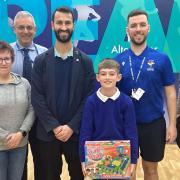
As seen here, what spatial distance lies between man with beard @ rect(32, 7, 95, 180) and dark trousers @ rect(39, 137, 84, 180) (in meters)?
0.02

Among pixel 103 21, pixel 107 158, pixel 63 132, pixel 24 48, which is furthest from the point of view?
pixel 103 21

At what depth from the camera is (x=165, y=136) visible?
267 cm

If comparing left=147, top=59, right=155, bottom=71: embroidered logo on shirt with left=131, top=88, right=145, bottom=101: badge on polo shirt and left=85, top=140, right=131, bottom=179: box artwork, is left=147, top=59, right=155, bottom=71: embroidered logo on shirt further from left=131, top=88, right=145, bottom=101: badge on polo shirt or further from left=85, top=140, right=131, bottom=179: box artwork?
left=85, top=140, right=131, bottom=179: box artwork

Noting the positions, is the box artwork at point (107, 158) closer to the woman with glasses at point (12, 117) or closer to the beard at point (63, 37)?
the woman with glasses at point (12, 117)

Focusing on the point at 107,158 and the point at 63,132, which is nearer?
the point at 107,158

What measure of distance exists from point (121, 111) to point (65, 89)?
477 mm

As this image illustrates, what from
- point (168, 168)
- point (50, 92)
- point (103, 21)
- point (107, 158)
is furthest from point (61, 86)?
point (103, 21)

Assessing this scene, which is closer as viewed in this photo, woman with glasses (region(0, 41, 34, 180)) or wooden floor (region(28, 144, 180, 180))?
woman with glasses (region(0, 41, 34, 180))

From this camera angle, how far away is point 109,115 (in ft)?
7.70

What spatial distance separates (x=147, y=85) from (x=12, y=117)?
1.10 m

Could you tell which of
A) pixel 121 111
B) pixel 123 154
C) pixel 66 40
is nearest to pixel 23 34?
pixel 66 40

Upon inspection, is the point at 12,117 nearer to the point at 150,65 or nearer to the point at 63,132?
the point at 63,132

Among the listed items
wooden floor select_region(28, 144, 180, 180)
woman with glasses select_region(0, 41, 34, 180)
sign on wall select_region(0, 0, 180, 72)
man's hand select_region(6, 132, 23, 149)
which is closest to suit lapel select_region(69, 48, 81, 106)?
woman with glasses select_region(0, 41, 34, 180)

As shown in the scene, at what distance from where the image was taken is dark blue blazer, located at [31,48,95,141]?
2.44 metres
